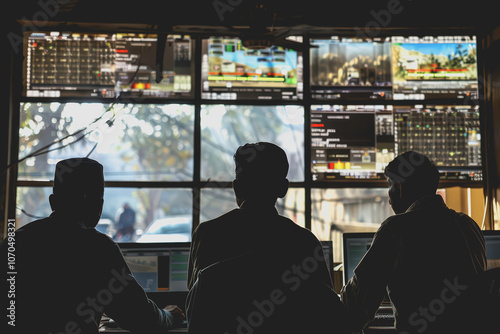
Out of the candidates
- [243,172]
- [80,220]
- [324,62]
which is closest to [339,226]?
[324,62]

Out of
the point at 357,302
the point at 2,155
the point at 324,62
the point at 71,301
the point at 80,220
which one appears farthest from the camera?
the point at 324,62

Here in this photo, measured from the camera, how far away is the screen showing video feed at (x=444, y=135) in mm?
3154

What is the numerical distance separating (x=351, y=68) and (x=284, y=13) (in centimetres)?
63

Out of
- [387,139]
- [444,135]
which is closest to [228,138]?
[387,139]

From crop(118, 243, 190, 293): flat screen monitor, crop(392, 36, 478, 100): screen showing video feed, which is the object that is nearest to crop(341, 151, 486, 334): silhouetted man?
crop(118, 243, 190, 293): flat screen monitor

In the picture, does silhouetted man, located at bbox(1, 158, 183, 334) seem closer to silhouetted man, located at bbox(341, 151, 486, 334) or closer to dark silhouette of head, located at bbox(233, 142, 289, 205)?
dark silhouette of head, located at bbox(233, 142, 289, 205)

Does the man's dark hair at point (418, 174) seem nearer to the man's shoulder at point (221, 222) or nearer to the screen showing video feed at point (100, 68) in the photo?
the man's shoulder at point (221, 222)

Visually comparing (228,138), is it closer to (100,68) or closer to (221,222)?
(100,68)

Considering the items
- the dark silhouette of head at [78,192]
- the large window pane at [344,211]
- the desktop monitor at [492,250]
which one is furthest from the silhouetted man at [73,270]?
the desktop monitor at [492,250]

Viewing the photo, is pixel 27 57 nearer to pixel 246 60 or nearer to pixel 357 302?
pixel 246 60

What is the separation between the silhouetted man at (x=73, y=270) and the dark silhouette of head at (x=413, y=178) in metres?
1.20

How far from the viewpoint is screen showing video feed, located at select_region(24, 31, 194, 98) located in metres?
3.06

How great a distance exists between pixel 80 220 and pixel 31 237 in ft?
0.56

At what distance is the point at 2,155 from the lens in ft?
9.77
